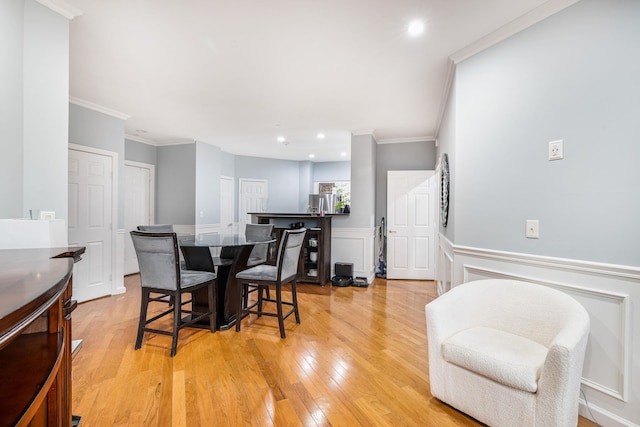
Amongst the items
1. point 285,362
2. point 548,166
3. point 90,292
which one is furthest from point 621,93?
point 90,292

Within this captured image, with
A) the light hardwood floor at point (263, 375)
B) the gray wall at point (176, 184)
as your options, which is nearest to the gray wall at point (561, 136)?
the light hardwood floor at point (263, 375)

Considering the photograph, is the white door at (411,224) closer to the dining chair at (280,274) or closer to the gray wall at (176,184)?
the dining chair at (280,274)

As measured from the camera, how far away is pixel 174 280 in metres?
2.42

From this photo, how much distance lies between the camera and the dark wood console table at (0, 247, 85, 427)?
1.84ft

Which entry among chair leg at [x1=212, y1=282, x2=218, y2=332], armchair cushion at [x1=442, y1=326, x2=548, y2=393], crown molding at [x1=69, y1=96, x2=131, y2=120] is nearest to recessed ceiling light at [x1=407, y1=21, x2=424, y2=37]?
armchair cushion at [x1=442, y1=326, x2=548, y2=393]

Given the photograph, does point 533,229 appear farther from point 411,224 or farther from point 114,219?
point 114,219

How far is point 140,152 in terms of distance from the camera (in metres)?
5.52

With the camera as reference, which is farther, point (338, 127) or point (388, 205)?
point (388, 205)

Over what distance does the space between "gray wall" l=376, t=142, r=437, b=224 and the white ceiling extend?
2.77ft

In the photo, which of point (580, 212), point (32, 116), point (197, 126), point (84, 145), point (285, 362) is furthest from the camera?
point (197, 126)

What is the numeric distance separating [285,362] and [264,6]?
102 inches

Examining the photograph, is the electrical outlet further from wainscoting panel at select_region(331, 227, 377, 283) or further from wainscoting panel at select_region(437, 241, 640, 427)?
wainscoting panel at select_region(331, 227, 377, 283)

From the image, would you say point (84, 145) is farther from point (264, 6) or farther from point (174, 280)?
point (264, 6)

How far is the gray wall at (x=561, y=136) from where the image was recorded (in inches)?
62.7
